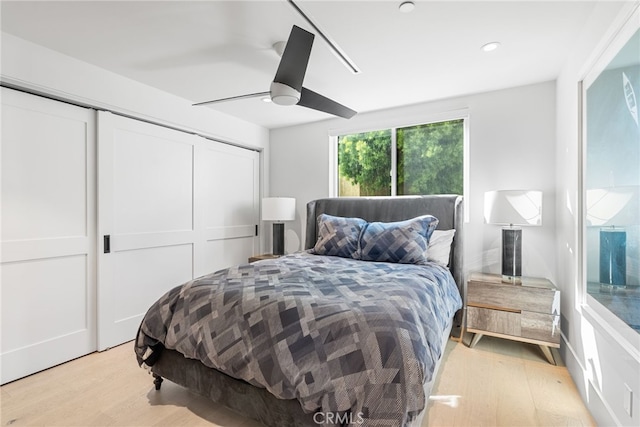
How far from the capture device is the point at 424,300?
181 centimetres

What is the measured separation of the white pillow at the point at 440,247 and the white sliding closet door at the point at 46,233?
124 inches

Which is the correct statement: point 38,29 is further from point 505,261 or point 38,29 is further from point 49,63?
point 505,261

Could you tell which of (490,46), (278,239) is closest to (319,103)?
(490,46)

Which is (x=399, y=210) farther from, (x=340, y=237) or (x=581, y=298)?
(x=581, y=298)

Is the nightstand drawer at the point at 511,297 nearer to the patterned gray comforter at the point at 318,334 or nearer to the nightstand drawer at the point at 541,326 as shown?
the nightstand drawer at the point at 541,326

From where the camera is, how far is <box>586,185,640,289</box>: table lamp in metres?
1.48

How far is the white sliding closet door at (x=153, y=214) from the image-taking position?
9.39 ft

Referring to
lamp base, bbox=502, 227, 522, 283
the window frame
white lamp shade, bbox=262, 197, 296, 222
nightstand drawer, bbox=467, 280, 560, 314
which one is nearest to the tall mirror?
nightstand drawer, bbox=467, 280, 560, 314

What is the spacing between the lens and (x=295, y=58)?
5.84 feet

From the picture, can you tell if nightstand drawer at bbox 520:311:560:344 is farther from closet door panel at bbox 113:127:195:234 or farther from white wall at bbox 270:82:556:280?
closet door panel at bbox 113:127:195:234

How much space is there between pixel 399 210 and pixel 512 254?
→ 3.85 feet

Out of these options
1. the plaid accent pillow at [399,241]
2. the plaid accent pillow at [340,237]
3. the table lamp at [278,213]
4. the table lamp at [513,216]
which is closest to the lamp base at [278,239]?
the table lamp at [278,213]

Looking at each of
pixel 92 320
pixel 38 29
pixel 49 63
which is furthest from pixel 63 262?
pixel 38 29

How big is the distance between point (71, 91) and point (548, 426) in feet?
13.5
